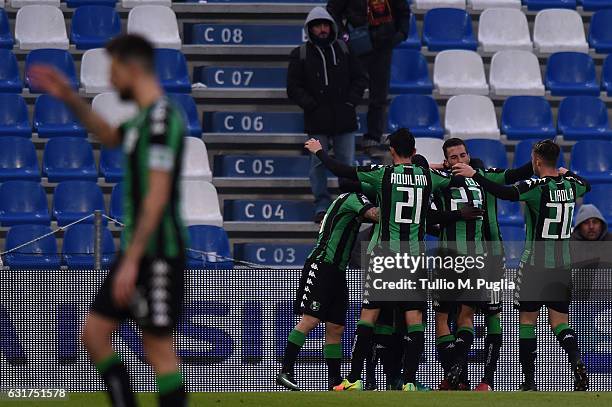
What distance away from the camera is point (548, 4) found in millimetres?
16578

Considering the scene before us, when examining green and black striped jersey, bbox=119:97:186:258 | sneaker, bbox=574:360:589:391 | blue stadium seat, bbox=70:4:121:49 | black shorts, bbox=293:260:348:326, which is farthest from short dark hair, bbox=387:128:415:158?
blue stadium seat, bbox=70:4:121:49

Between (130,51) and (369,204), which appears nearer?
(130,51)

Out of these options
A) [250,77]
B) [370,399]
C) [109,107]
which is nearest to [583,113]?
[250,77]

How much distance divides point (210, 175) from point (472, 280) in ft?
13.4

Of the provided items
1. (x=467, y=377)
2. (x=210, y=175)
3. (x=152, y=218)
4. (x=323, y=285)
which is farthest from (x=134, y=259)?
(x=210, y=175)

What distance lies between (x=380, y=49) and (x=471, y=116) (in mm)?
1634

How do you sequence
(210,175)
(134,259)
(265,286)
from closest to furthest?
1. (134,259)
2. (265,286)
3. (210,175)

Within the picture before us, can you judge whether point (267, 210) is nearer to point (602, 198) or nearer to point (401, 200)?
point (602, 198)

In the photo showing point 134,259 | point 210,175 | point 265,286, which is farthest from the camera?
point 210,175

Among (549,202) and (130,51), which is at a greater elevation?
(130,51)

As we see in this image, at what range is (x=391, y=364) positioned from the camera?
35.2ft

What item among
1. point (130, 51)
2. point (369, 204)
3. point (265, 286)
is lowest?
point (265, 286)

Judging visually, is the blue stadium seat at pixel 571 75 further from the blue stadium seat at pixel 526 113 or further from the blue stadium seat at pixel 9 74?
the blue stadium seat at pixel 9 74

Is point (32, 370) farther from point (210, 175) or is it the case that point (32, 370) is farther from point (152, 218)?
point (152, 218)
